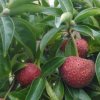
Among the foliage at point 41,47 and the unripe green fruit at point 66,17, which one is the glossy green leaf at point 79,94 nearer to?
the foliage at point 41,47

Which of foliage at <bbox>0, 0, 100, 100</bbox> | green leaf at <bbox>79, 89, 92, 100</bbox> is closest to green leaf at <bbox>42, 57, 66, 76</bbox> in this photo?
foliage at <bbox>0, 0, 100, 100</bbox>

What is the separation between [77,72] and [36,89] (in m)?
0.13

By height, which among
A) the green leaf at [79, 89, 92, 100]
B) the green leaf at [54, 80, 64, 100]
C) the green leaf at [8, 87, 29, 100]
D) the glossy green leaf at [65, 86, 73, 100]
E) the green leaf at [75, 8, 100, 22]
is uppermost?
the green leaf at [75, 8, 100, 22]

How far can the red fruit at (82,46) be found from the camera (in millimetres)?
986

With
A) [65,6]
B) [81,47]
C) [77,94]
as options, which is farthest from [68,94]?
[65,6]

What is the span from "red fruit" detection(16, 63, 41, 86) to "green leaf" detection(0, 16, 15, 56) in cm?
10

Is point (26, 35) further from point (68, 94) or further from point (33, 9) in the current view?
point (68, 94)

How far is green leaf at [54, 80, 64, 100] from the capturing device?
3.04ft

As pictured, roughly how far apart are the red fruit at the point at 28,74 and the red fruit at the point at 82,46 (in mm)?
137

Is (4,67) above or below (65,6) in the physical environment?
below

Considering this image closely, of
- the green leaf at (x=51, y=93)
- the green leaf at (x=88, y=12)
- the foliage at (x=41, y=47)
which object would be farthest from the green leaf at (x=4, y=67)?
the green leaf at (x=88, y=12)

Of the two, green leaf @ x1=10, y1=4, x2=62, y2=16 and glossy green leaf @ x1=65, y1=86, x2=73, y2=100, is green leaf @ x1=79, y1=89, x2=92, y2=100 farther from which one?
green leaf @ x1=10, y1=4, x2=62, y2=16

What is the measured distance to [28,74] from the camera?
37.2 inches

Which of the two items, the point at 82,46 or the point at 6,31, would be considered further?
the point at 82,46
